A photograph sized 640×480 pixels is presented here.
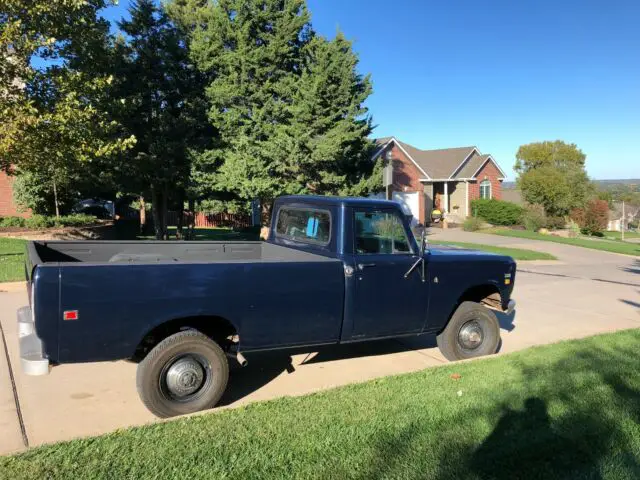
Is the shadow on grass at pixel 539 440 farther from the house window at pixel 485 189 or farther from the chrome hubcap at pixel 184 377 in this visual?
the house window at pixel 485 189

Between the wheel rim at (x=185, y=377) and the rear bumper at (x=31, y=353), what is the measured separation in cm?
88

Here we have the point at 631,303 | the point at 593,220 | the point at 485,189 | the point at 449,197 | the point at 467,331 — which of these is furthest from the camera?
the point at 485,189

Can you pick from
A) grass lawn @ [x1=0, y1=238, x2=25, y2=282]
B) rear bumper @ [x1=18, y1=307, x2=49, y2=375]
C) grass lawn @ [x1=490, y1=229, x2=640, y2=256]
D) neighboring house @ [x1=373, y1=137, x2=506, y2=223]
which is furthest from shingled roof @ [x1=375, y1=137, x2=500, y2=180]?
rear bumper @ [x1=18, y1=307, x2=49, y2=375]

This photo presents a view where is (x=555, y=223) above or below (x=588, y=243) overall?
above

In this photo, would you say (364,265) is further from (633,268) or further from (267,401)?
(633,268)

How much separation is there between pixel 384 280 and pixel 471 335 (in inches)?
66.0

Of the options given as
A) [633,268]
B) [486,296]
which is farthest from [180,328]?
[633,268]

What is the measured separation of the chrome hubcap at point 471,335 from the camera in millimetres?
6023

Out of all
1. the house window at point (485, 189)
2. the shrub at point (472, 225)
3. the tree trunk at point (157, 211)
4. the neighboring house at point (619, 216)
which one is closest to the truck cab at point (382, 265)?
the tree trunk at point (157, 211)

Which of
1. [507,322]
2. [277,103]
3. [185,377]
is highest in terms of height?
[277,103]

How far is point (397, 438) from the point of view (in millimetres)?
3643

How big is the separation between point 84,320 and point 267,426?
1.59 metres

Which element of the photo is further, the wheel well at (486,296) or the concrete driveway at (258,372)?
the wheel well at (486,296)

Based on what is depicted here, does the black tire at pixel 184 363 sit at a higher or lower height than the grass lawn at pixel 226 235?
lower
